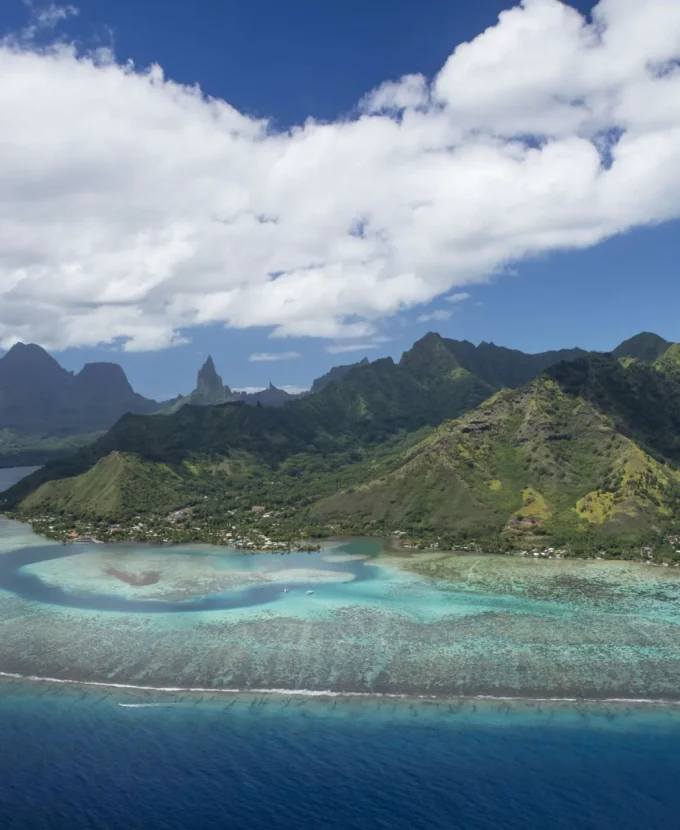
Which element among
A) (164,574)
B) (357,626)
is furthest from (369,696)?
(164,574)

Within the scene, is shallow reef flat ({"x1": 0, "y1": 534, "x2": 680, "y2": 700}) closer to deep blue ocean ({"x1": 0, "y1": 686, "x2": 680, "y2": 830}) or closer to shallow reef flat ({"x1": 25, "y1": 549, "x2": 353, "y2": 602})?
shallow reef flat ({"x1": 25, "y1": 549, "x2": 353, "y2": 602})

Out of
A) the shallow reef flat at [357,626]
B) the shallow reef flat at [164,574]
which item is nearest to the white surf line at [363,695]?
the shallow reef flat at [357,626]

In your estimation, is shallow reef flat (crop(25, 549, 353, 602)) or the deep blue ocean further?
shallow reef flat (crop(25, 549, 353, 602))

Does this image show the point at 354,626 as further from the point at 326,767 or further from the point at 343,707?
the point at 326,767

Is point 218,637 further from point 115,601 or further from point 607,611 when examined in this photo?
point 607,611

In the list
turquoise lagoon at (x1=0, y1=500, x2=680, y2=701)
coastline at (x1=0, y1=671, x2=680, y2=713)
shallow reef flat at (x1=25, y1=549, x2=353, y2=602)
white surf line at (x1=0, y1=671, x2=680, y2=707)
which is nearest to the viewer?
coastline at (x1=0, y1=671, x2=680, y2=713)

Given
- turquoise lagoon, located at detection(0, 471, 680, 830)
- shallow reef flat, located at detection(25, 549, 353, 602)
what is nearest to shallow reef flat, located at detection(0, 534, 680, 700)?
turquoise lagoon, located at detection(0, 471, 680, 830)
